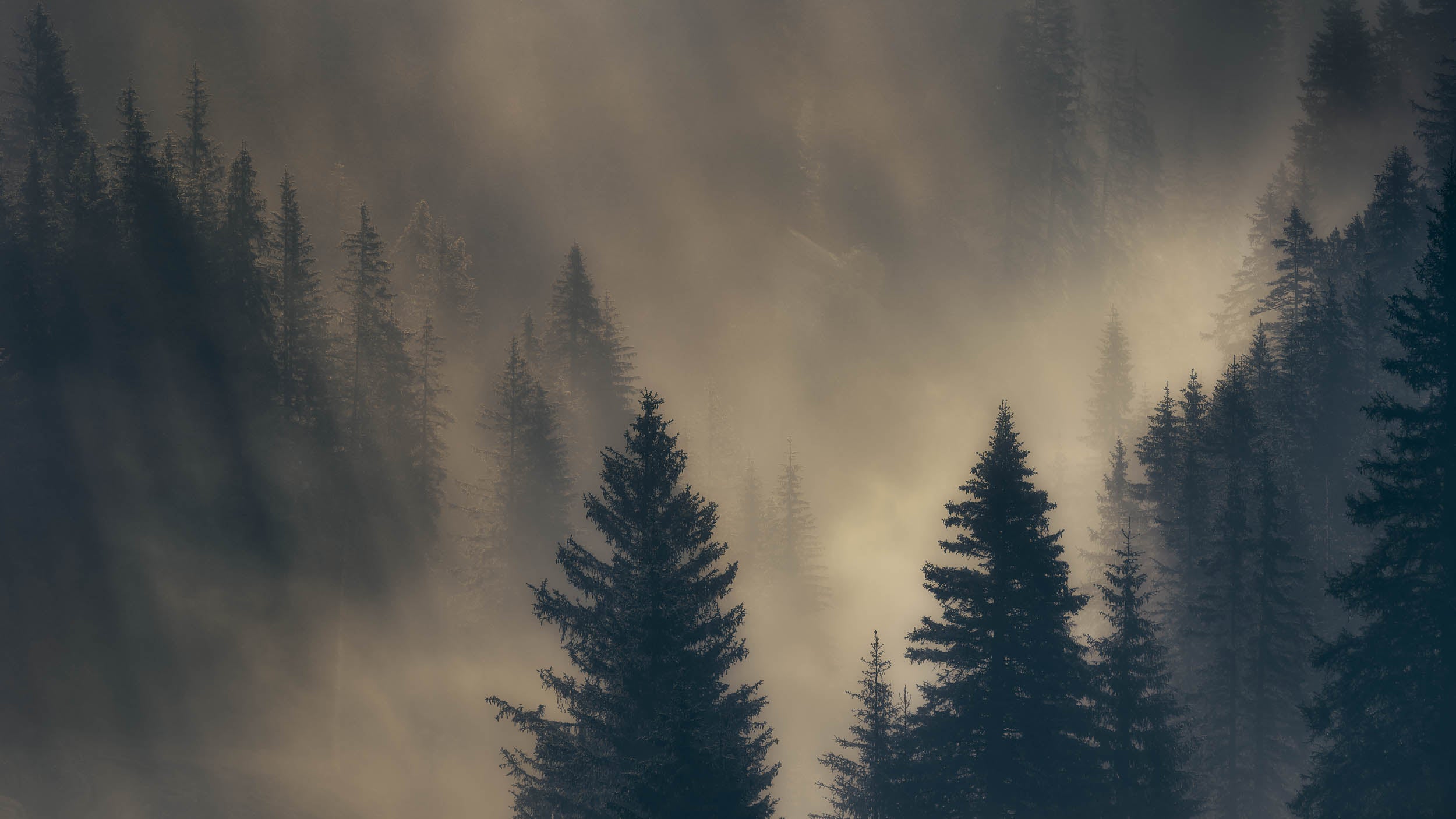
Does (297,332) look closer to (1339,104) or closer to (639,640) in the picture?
(639,640)

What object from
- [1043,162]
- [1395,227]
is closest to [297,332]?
[1395,227]

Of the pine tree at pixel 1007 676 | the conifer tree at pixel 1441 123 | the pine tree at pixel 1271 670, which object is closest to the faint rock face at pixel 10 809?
the pine tree at pixel 1007 676

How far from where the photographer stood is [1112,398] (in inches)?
Answer: 2810

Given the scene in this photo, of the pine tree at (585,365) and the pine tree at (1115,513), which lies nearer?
the pine tree at (1115,513)

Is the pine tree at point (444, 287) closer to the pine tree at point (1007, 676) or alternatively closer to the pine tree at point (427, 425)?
the pine tree at point (427, 425)

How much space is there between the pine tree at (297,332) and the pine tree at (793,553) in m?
27.1

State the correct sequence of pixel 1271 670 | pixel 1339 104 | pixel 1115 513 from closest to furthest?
pixel 1271 670, pixel 1115 513, pixel 1339 104

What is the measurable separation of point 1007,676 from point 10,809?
113 feet

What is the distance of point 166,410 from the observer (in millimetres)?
42219

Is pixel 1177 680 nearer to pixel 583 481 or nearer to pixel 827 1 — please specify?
pixel 583 481

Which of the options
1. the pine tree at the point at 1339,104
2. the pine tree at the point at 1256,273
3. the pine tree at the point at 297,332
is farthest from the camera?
the pine tree at the point at 1339,104

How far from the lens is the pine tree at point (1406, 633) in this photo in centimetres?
1434

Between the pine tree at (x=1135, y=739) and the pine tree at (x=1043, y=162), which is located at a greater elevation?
the pine tree at (x=1043, y=162)

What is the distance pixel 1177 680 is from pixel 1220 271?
276ft
